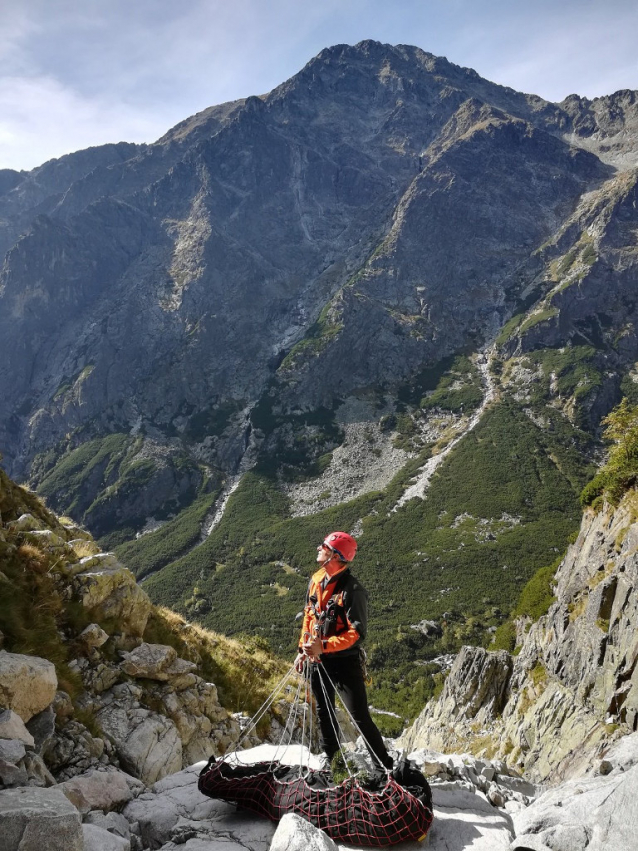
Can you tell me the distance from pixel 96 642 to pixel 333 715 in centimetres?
590

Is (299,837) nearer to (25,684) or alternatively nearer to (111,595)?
(25,684)

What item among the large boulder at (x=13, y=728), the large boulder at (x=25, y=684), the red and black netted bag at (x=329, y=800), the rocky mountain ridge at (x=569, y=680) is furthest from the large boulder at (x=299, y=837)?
the rocky mountain ridge at (x=569, y=680)

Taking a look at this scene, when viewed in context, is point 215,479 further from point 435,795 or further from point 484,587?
point 435,795

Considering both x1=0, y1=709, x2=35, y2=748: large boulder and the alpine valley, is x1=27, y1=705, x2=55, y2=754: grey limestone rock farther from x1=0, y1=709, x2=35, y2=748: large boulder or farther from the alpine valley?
the alpine valley

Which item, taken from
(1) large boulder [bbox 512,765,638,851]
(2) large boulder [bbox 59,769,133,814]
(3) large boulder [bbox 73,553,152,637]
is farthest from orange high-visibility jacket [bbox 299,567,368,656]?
(3) large boulder [bbox 73,553,152,637]

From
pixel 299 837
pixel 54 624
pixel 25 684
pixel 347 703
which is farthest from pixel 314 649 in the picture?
pixel 54 624

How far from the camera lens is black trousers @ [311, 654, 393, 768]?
6789 millimetres

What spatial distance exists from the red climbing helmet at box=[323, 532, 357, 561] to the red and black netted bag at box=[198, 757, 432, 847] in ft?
9.84

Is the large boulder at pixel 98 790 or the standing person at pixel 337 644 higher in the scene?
the standing person at pixel 337 644

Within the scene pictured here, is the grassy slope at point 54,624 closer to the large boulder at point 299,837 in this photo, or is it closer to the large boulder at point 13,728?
the large boulder at point 13,728

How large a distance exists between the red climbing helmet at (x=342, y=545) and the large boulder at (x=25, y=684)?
Result: 4.72 meters

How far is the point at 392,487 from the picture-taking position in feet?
386

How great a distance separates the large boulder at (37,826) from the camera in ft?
13.1

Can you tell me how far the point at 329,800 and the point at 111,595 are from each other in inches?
304
